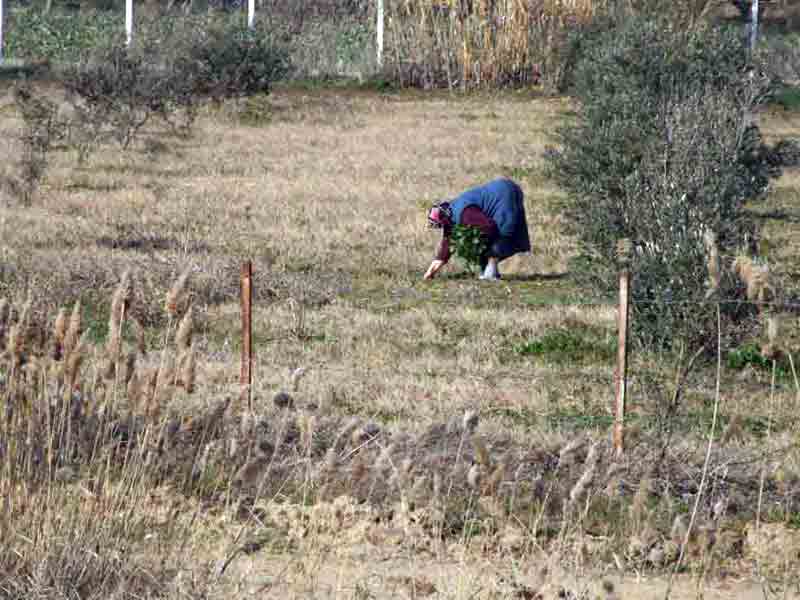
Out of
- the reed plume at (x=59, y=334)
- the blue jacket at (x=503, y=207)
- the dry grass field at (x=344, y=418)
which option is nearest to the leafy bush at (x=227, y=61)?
the dry grass field at (x=344, y=418)

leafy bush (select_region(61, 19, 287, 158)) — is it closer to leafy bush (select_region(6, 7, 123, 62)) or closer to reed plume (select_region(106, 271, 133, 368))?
leafy bush (select_region(6, 7, 123, 62))

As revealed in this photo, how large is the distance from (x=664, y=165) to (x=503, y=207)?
300cm

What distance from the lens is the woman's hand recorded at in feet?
48.0

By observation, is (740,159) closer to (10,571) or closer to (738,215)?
(738,215)

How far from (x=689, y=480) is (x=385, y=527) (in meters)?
1.81

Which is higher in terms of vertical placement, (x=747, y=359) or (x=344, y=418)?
(x=344, y=418)

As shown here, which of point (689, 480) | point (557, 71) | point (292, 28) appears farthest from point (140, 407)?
point (292, 28)

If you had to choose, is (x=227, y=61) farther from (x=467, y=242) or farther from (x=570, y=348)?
(x=570, y=348)

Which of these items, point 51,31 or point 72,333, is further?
point 51,31

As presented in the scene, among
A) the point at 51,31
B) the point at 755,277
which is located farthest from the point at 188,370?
the point at 51,31

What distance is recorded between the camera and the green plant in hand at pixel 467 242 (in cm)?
1443

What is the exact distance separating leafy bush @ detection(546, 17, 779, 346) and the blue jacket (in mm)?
559

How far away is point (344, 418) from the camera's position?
8594 millimetres

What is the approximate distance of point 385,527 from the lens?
253 inches
